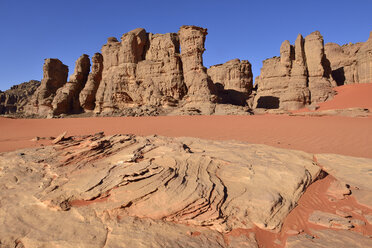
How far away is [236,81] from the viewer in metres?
24.4

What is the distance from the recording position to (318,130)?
7.10 metres

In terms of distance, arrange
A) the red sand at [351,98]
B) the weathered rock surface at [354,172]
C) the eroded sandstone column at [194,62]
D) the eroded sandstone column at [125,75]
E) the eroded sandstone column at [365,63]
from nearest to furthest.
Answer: the weathered rock surface at [354,172] < the eroded sandstone column at [194,62] < the red sand at [351,98] < the eroded sandstone column at [125,75] < the eroded sandstone column at [365,63]

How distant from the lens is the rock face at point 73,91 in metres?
22.9

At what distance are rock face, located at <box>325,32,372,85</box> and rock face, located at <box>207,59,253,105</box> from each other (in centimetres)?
1127

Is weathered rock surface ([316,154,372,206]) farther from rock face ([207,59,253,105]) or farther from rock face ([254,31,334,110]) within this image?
rock face ([207,59,253,105])

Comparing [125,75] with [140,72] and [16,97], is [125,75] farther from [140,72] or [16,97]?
[16,97]

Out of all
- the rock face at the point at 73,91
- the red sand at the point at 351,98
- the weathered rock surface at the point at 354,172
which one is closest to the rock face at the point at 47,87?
the rock face at the point at 73,91

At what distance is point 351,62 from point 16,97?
57048 mm

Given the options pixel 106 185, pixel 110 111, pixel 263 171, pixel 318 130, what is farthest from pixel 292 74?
pixel 106 185

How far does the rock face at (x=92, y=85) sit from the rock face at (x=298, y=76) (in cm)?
1942

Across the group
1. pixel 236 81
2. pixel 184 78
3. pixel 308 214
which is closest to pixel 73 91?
pixel 184 78

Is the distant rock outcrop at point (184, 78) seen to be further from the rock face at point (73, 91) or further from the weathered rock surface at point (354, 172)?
the weathered rock surface at point (354, 172)

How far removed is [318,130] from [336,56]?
26.2 meters

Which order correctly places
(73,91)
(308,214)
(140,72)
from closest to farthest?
(308,214) → (140,72) → (73,91)
